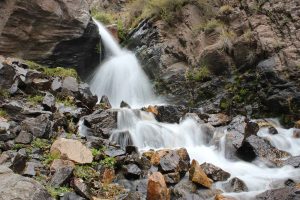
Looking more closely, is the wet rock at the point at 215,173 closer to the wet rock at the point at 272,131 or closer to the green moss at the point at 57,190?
the green moss at the point at 57,190

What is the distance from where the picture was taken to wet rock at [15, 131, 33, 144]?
27.3 ft

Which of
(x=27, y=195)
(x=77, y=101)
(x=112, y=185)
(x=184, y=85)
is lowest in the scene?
(x=27, y=195)

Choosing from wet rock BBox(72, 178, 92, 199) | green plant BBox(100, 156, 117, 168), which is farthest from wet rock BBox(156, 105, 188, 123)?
wet rock BBox(72, 178, 92, 199)

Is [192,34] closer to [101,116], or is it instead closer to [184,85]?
[184,85]

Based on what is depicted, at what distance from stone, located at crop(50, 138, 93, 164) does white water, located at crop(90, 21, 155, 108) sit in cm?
693

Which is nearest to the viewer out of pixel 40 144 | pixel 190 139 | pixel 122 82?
pixel 40 144

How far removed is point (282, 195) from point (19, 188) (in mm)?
4658

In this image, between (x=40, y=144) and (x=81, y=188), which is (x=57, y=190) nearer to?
(x=81, y=188)

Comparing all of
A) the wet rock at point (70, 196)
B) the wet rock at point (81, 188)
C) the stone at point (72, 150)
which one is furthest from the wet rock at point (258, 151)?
the wet rock at point (70, 196)

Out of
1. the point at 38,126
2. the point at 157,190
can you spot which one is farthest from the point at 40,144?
the point at 157,190

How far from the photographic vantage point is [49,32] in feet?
49.6

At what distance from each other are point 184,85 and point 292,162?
6556 mm

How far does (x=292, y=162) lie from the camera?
9586 mm

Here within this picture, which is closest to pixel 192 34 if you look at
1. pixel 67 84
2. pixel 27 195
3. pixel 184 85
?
pixel 184 85
